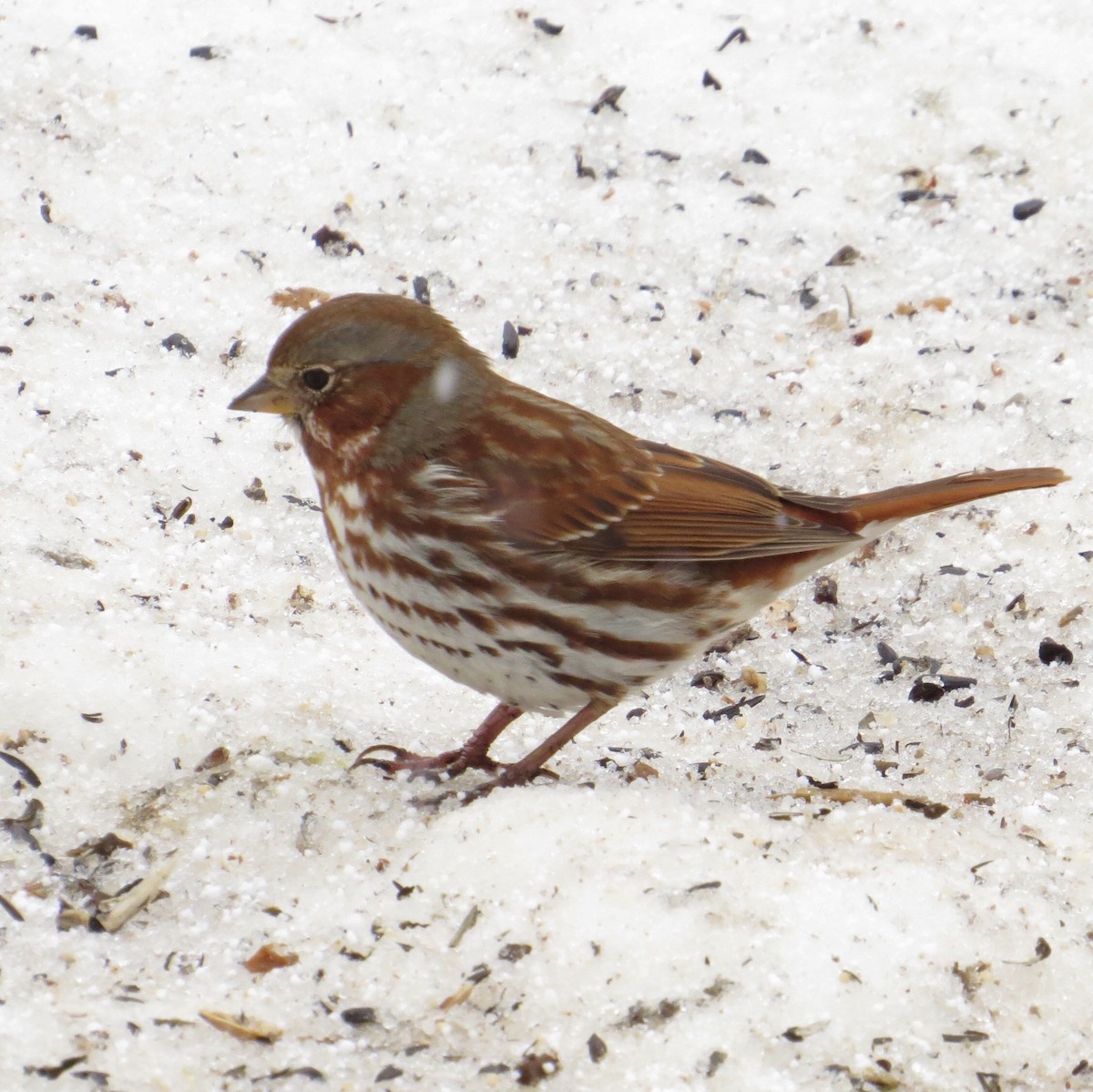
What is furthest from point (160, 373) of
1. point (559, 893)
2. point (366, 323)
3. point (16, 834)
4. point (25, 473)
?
point (559, 893)

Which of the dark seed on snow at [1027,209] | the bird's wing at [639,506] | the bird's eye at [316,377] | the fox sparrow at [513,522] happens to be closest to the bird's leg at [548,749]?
the fox sparrow at [513,522]

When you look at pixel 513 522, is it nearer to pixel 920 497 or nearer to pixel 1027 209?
pixel 920 497

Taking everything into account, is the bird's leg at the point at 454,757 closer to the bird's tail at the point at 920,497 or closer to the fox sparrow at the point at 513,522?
the fox sparrow at the point at 513,522

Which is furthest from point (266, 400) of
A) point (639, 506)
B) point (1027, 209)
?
point (1027, 209)

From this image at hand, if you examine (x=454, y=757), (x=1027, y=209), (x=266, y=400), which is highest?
(x=1027, y=209)

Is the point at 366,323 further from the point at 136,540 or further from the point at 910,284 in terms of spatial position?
the point at 910,284
